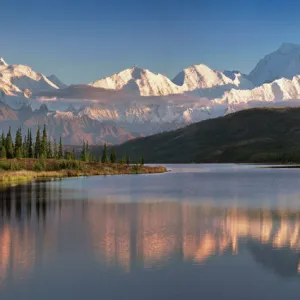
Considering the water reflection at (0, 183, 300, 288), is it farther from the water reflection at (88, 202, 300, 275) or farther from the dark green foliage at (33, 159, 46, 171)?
the dark green foliage at (33, 159, 46, 171)

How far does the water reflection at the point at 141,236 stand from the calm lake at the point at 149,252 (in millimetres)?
73

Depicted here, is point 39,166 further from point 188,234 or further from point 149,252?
point 149,252

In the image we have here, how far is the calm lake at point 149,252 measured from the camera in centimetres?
2995

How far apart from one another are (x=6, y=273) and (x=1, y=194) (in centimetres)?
5884

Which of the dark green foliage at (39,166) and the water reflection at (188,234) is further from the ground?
the dark green foliage at (39,166)

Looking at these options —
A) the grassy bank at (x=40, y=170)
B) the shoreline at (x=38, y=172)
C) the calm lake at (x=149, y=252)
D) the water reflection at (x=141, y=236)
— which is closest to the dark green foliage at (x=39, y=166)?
the grassy bank at (x=40, y=170)

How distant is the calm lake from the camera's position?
2995 centimetres

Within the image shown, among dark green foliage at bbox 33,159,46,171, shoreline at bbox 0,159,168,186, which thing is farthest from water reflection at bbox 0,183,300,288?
dark green foliage at bbox 33,159,46,171

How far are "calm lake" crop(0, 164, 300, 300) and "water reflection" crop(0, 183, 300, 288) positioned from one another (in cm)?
7

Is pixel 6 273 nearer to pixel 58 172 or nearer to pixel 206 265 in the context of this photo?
pixel 206 265

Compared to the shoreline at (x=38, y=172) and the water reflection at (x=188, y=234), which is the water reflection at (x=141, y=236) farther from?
the shoreline at (x=38, y=172)

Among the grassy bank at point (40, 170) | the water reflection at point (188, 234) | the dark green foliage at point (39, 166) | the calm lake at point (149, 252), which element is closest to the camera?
the calm lake at point (149, 252)

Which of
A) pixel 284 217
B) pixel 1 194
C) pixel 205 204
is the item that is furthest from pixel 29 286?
pixel 1 194

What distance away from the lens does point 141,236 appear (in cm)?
4716
